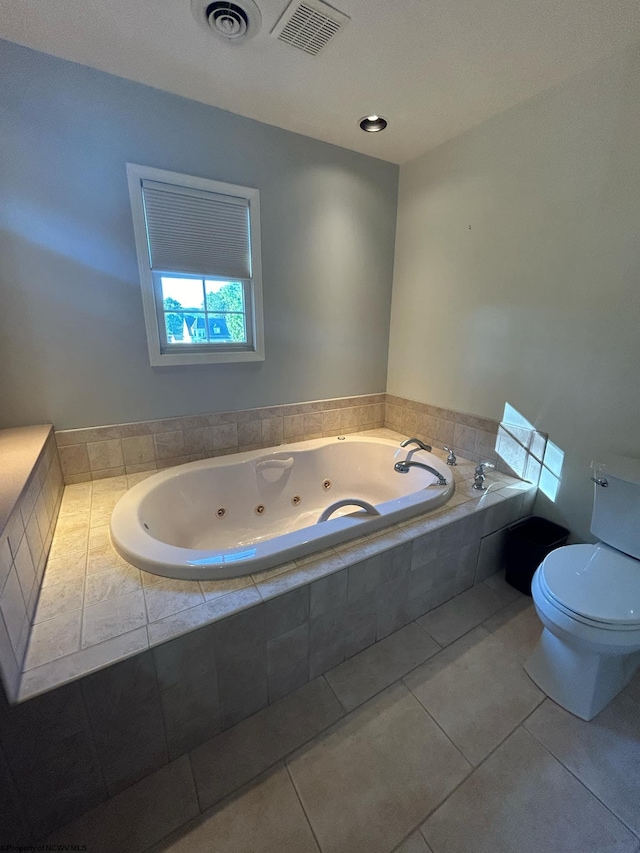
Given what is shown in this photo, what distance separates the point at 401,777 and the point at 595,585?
0.96m

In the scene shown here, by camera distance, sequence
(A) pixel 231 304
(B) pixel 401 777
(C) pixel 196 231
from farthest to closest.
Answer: (A) pixel 231 304, (C) pixel 196 231, (B) pixel 401 777

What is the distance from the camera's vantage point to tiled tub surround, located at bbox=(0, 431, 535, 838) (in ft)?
3.03

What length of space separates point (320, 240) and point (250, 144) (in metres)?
0.64

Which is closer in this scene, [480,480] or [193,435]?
[480,480]

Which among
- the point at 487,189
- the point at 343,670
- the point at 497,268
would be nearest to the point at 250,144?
the point at 487,189

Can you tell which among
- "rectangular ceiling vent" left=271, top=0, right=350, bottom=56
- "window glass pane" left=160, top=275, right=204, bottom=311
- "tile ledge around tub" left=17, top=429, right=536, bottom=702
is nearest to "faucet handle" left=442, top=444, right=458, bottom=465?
"tile ledge around tub" left=17, top=429, right=536, bottom=702

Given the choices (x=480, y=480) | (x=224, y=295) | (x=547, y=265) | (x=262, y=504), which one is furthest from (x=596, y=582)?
(x=224, y=295)

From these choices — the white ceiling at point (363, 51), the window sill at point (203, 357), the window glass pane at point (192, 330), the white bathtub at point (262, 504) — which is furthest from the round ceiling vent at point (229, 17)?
the white bathtub at point (262, 504)

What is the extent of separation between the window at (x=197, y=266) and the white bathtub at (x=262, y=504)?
2.36 feet

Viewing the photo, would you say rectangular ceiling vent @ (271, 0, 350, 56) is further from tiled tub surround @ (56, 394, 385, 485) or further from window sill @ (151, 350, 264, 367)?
tiled tub surround @ (56, 394, 385, 485)

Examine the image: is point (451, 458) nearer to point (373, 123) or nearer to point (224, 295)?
point (224, 295)

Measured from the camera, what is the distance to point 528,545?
72.1 inches

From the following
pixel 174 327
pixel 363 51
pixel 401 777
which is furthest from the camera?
pixel 174 327

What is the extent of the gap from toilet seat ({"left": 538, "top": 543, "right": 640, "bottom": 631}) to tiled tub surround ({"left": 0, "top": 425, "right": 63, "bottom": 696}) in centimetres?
171
